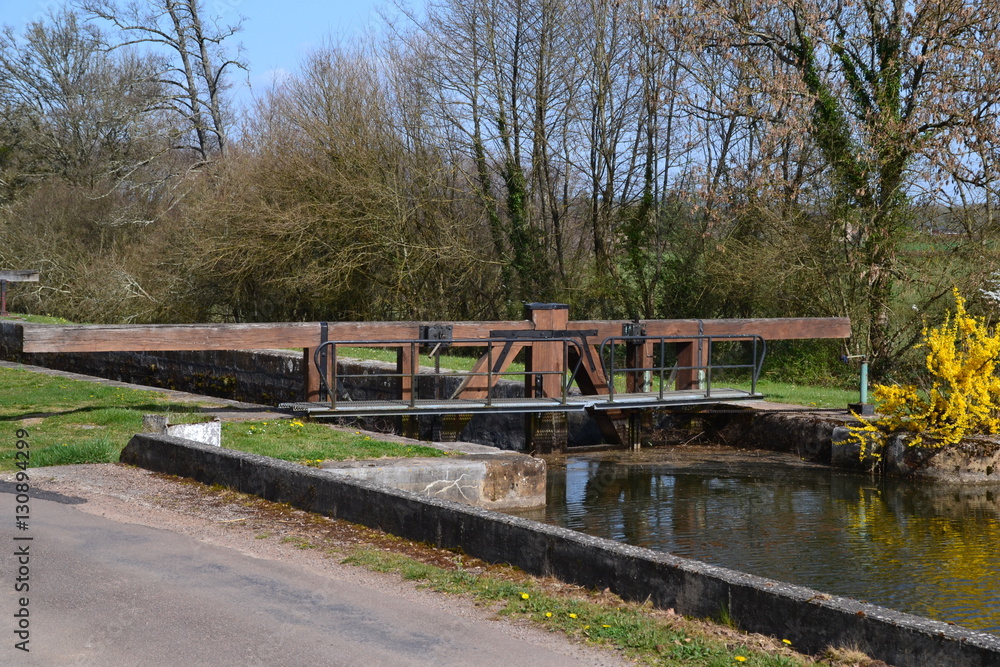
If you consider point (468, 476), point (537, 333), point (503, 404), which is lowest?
point (468, 476)

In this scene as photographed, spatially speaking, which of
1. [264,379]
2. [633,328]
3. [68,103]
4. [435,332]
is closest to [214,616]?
[435,332]

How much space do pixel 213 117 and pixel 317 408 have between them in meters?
25.8

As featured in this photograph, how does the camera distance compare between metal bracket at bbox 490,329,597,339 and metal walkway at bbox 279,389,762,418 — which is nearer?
metal walkway at bbox 279,389,762,418

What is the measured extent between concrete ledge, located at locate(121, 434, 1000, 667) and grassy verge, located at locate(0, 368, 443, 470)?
1.05 metres

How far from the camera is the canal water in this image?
7.46m

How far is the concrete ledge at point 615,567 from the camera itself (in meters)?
4.39

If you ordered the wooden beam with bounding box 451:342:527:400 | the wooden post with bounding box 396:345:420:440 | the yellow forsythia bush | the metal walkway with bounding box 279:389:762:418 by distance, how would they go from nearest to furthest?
the metal walkway with bounding box 279:389:762:418 < the yellow forsythia bush < the wooden post with bounding box 396:345:420:440 < the wooden beam with bounding box 451:342:527:400

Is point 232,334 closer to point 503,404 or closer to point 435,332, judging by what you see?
point 435,332

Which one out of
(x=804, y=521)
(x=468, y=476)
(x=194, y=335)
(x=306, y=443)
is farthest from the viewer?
(x=194, y=335)

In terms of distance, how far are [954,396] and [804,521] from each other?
282 centimetres

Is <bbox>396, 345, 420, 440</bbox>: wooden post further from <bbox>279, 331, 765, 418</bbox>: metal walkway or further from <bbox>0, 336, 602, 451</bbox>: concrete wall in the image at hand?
<bbox>0, 336, 602, 451</bbox>: concrete wall

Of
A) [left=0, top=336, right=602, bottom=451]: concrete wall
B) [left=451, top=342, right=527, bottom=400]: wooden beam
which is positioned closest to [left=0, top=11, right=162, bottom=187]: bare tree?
[left=0, top=336, right=602, bottom=451]: concrete wall
